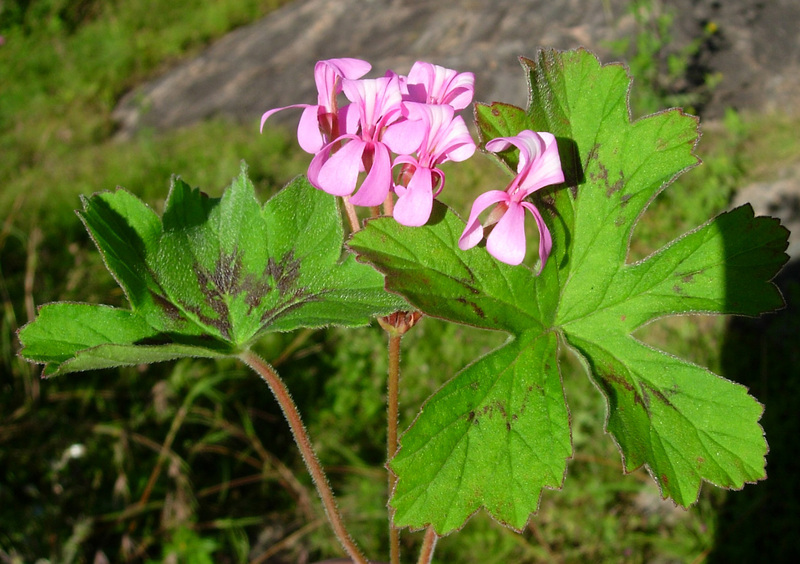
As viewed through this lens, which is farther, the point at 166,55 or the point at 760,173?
the point at 166,55

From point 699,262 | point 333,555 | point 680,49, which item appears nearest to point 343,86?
point 699,262

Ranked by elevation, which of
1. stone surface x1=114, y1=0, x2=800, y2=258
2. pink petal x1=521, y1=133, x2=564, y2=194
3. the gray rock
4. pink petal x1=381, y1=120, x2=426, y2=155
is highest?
pink petal x1=381, y1=120, x2=426, y2=155

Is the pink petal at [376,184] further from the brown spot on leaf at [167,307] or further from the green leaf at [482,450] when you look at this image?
the brown spot on leaf at [167,307]

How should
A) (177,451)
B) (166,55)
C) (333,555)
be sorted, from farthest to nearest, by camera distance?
(166,55) < (177,451) < (333,555)

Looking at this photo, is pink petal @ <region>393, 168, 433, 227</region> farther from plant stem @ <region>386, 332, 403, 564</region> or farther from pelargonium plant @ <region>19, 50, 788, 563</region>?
plant stem @ <region>386, 332, 403, 564</region>

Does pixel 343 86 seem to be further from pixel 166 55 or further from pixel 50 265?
pixel 166 55

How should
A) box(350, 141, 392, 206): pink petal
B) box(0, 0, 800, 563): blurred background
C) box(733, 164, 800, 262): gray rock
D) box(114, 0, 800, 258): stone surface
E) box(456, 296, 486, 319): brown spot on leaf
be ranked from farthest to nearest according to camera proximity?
box(114, 0, 800, 258): stone surface
box(733, 164, 800, 262): gray rock
box(0, 0, 800, 563): blurred background
box(456, 296, 486, 319): brown spot on leaf
box(350, 141, 392, 206): pink petal

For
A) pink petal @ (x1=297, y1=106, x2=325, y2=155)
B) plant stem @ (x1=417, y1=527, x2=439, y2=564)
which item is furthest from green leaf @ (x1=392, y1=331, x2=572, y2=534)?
pink petal @ (x1=297, y1=106, x2=325, y2=155)

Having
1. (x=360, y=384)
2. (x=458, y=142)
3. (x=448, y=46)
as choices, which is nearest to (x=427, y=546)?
(x=458, y=142)
